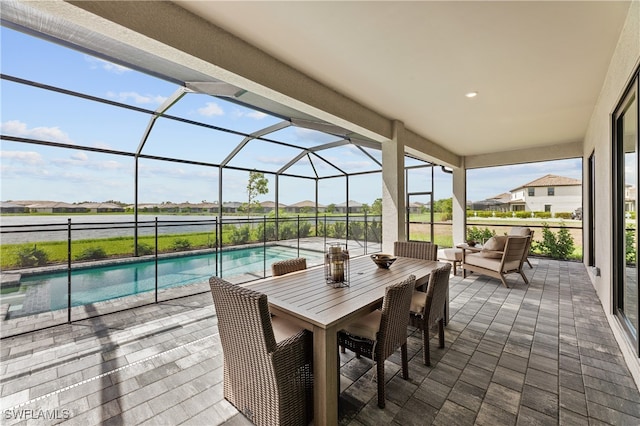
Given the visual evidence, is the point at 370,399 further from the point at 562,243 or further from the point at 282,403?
the point at 562,243

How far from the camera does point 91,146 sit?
15.0 ft

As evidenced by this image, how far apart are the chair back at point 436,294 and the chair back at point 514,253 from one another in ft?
9.28

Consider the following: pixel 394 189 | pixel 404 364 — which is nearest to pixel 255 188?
pixel 394 189

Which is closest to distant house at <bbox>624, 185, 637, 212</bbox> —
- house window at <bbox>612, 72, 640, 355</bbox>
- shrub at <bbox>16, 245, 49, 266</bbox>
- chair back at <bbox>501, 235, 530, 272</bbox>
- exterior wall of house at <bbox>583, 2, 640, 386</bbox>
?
house window at <bbox>612, 72, 640, 355</bbox>

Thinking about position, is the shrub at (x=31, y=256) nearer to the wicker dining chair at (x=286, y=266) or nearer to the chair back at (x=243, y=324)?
the wicker dining chair at (x=286, y=266)

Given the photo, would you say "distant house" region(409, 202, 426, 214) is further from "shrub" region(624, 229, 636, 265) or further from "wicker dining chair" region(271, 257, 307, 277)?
"wicker dining chair" region(271, 257, 307, 277)

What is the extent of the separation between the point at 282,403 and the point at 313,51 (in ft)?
9.91

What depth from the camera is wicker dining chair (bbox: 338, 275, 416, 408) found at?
1815mm

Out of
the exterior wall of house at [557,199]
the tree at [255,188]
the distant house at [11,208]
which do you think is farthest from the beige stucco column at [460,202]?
the distant house at [11,208]

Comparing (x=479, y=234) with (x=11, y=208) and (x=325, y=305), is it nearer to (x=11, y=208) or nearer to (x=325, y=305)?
(x=325, y=305)

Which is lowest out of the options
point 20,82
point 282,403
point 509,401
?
point 509,401

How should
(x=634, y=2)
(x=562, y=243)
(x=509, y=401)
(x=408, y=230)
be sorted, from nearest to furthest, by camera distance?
1. (x=509, y=401)
2. (x=634, y=2)
3. (x=562, y=243)
4. (x=408, y=230)

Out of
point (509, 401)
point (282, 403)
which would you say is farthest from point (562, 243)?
point (282, 403)

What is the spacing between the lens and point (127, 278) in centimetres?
600
